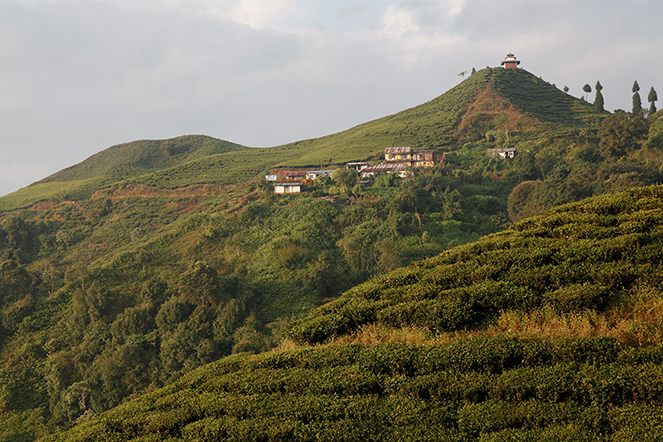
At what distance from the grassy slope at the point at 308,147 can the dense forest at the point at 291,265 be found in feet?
8.27

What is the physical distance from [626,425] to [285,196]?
52539 millimetres

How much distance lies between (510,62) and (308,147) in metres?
62.4

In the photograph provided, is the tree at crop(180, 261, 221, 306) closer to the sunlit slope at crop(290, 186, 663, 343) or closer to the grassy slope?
the sunlit slope at crop(290, 186, 663, 343)

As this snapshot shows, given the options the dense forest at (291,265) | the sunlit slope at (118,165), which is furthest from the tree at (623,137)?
the sunlit slope at (118,165)

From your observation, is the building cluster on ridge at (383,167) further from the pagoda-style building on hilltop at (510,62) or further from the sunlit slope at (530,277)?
the pagoda-style building on hilltop at (510,62)

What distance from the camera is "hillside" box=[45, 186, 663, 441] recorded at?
5777mm

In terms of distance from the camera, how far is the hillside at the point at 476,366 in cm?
578

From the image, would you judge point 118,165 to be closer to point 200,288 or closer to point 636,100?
point 200,288

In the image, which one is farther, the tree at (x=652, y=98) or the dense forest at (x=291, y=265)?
the tree at (x=652, y=98)

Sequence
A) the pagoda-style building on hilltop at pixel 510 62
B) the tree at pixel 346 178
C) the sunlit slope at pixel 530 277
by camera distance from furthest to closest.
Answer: the pagoda-style building on hilltop at pixel 510 62 → the tree at pixel 346 178 → the sunlit slope at pixel 530 277

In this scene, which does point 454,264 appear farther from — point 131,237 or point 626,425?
point 131,237

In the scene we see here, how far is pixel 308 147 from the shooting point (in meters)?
108

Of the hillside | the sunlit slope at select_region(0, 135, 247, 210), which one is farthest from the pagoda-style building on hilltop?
the hillside

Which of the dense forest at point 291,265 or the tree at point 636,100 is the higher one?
the tree at point 636,100
